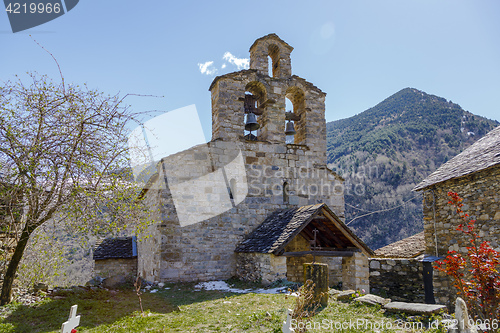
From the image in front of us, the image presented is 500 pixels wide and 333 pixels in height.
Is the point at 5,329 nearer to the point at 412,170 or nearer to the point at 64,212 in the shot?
the point at 64,212

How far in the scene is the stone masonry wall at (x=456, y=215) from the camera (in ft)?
29.0

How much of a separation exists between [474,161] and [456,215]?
159cm

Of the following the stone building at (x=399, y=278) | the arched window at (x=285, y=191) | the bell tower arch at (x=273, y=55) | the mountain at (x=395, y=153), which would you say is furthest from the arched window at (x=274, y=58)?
the mountain at (x=395, y=153)

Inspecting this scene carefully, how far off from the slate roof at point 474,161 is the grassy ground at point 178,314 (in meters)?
5.32

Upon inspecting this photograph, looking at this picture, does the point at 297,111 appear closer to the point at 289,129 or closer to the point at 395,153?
the point at 289,129

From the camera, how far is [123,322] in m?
6.12

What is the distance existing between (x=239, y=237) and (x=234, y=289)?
1965mm

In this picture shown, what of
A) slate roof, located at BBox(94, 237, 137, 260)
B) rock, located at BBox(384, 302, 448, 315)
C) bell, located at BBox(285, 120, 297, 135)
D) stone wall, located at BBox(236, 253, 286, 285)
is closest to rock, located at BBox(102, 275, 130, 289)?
slate roof, located at BBox(94, 237, 137, 260)

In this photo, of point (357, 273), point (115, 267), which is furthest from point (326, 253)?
point (115, 267)

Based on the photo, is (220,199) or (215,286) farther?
(220,199)

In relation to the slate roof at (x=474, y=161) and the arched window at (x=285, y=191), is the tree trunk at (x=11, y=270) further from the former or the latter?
the slate roof at (x=474, y=161)

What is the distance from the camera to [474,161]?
980 centimetres

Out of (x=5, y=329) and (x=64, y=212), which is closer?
(x=5, y=329)

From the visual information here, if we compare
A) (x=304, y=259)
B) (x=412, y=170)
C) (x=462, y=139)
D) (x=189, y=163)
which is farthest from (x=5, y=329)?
(x=462, y=139)
